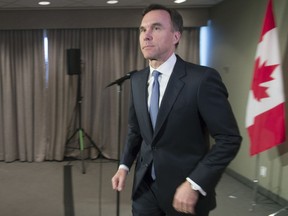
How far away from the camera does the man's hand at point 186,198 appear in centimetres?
98

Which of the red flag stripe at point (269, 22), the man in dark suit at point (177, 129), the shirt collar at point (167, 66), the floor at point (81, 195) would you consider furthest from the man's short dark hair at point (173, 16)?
the red flag stripe at point (269, 22)

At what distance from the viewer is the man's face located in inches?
43.5

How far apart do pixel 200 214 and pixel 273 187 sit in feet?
7.77

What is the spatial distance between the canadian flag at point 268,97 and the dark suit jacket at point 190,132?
5.99 feet

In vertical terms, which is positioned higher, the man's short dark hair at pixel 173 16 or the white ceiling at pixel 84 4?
the white ceiling at pixel 84 4

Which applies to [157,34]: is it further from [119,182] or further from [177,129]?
[119,182]

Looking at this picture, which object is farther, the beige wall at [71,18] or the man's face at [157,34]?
the beige wall at [71,18]

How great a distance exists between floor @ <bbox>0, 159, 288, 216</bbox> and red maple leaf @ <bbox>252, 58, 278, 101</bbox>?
44.7 inches

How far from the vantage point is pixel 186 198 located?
38.7 inches

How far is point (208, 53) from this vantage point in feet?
15.4

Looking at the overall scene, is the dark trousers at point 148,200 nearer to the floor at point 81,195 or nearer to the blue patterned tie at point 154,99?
the blue patterned tie at point 154,99

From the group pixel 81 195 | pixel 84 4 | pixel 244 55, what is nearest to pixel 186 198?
pixel 81 195

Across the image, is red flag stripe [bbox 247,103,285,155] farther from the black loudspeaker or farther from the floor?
the black loudspeaker

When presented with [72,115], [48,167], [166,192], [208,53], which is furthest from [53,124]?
[166,192]
